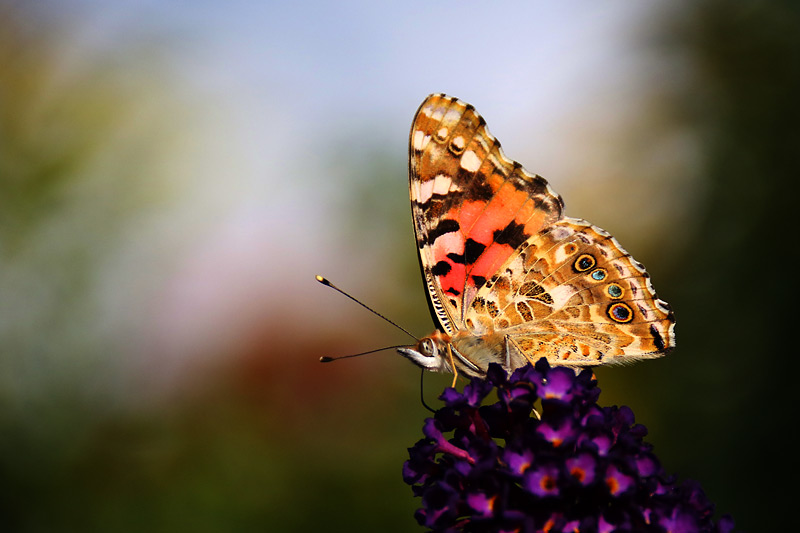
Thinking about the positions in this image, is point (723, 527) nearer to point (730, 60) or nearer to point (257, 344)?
point (257, 344)

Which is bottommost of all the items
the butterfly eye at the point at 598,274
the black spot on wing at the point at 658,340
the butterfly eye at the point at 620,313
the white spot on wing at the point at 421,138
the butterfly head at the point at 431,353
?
the butterfly head at the point at 431,353

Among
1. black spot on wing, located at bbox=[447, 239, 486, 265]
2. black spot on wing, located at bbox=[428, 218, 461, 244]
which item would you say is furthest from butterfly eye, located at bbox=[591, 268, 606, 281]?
black spot on wing, located at bbox=[428, 218, 461, 244]

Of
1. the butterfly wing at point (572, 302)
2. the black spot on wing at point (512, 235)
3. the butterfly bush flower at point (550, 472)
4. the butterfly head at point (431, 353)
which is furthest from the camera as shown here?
the black spot on wing at point (512, 235)

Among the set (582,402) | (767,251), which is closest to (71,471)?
(582,402)

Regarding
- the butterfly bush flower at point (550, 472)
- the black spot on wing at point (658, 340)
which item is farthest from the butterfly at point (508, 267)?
the butterfly bush flower at point (550, 472)

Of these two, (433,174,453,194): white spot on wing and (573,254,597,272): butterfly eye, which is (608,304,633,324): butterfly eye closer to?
(573,254,597,272): butterfly eye

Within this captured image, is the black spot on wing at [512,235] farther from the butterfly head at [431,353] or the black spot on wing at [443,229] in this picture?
the butterfly head at [431,353]

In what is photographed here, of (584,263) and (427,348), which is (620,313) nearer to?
(584,263)

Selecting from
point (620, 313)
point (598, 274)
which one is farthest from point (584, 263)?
point (620, 313)
